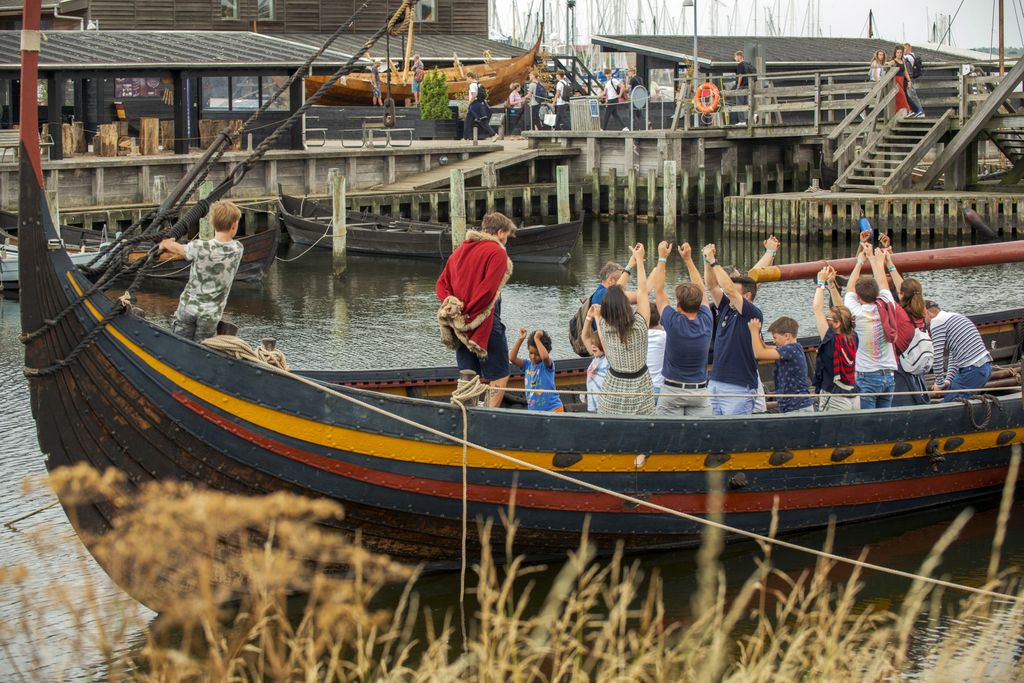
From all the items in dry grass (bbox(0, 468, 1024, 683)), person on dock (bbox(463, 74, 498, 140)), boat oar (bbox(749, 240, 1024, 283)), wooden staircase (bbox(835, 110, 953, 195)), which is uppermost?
person on dock (bbox(463, 74, 498, 140))

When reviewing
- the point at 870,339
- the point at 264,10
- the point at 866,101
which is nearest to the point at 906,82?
the point at 866,101

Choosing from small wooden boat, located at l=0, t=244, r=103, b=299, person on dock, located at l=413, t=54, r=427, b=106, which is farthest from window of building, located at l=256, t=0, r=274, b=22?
small wooden boat, located at l=0, t=244, r=103, b=299

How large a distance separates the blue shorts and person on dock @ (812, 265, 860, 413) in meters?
2.11

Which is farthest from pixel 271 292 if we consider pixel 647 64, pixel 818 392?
pixel 647 64

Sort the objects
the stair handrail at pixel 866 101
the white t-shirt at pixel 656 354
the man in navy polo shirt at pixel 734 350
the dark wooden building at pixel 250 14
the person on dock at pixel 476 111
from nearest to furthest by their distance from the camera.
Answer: the man in navy polo shirt at pixel 734 350 → the white t-shirt at pixel 656 354 → the stair handrail at pixel 866 101 → the person on dock at pixel 476 111 → the dark wooden building at pixel 250 14

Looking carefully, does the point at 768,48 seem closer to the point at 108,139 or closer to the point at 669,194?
the point at 669,194

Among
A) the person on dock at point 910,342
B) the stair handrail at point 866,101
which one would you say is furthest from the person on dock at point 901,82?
the person on dock at point 910,342

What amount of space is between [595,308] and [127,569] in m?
3.39

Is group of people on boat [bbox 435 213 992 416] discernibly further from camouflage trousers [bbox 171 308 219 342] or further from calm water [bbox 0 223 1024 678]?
camouflage trousers [bbox 171 308 219 342]

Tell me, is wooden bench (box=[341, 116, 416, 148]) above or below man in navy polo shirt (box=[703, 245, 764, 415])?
above

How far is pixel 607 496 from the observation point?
8906 millimetres

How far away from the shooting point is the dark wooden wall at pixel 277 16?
44312mm

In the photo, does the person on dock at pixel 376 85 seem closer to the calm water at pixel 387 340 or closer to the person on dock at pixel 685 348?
the calm water at pixel 387 340

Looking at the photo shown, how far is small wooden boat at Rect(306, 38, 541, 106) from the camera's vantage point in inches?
1719
